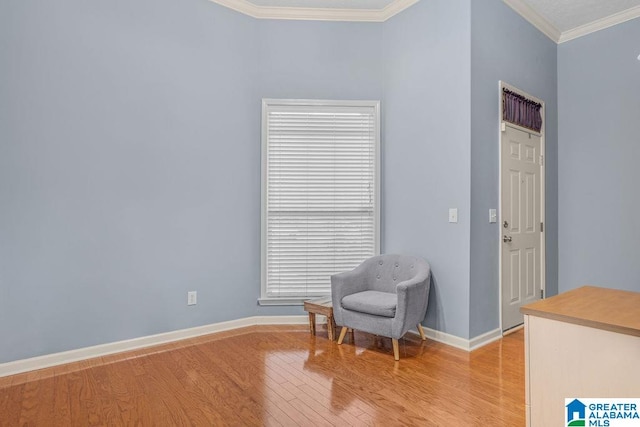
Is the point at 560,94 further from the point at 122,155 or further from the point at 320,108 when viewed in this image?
the point at 122,155

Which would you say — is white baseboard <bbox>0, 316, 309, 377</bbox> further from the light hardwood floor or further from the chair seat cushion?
the chair seat cushion

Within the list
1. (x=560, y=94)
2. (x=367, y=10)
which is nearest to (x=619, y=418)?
(x=367, y=10)

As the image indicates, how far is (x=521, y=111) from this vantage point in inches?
152

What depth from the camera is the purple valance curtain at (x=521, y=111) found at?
143 inches

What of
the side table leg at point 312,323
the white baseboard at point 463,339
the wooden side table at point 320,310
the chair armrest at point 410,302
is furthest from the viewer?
the side table leg at point 312,323

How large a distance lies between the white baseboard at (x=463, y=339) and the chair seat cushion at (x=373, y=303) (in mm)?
547

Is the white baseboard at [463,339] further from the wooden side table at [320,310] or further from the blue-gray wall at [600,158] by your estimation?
the blue-gray wall at [600,158]

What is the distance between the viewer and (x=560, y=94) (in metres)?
4.54

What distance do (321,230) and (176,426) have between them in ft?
7.55

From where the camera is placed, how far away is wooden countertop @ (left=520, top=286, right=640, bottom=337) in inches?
54.9

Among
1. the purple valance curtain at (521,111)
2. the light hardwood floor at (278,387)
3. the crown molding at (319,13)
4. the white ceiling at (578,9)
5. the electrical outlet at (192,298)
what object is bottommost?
the light hardwood floor at (278,387)

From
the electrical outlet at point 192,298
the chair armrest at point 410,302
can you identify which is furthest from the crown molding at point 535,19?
the electrical outlet at point 192,298

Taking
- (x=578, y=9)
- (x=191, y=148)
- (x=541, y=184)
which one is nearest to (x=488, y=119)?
(x=541, y=184)

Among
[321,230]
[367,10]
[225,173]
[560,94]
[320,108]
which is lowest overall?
[321,230]
